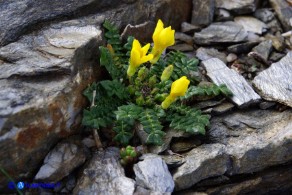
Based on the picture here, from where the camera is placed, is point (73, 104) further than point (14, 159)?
Yes

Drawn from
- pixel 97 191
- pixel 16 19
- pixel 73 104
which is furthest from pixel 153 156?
pixel 16 19

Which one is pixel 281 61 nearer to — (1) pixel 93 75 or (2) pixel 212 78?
(2) pixel 212 78

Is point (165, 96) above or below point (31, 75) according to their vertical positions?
below

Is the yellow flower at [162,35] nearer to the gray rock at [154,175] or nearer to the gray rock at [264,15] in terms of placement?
the gray rock at [154,175]

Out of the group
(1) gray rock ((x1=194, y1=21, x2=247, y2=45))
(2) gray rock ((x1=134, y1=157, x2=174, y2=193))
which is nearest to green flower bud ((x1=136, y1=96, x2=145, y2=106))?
(2) gray rock ((x1=134, y1=157, x2=174, y2=193))

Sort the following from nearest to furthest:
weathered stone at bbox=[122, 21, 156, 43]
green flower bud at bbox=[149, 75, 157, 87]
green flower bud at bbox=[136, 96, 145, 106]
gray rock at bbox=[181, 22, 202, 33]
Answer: green flower bud at bbox=[136, 96, 145, 106], green flower bud at bbox=[149, 75, 157, 87], weathered stone at bbox=[122, 21, 156, 43], gray rock at bbox=[181, 22, 202, 33]

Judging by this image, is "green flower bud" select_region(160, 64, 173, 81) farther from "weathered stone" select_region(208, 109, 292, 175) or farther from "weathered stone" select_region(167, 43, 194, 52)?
"weathered stone" select_region(167, 43, 194, 52)

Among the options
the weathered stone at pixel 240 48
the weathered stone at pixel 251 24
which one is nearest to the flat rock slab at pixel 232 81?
the weathered stone at pixel 240 48
